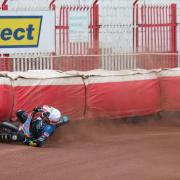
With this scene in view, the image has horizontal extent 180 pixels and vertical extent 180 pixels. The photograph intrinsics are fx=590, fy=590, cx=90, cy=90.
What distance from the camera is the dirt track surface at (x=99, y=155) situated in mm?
7668

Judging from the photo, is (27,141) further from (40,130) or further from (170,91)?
(170,91)

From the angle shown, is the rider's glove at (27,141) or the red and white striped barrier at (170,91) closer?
the rider's glove at (27,141)

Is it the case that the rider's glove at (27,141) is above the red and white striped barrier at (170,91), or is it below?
below

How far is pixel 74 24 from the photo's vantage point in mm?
13234

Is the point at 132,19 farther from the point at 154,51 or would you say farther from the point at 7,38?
the point at 7,38

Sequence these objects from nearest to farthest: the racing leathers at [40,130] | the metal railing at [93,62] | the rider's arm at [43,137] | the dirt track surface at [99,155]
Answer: the dirt track surface at [99,155] → the rider's arm at [43,137] → the racing leathers at [40,130] → the metal railing at [93,62]

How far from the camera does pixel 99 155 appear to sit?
901 centimetres

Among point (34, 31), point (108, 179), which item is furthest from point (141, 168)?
point (34, 31)

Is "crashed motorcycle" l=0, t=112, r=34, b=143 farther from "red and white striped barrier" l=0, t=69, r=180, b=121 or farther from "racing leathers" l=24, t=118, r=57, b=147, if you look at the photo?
"red and white striped barrier" l=0, t=69, r=180, b=121

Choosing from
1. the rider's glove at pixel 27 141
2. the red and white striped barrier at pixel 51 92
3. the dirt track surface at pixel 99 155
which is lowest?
the dirt track surface at pixel 99 155

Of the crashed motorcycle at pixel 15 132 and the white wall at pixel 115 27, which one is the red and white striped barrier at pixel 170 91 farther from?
the crashed motorcycle at pixel 15 132

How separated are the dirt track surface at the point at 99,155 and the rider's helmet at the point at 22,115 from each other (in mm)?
602

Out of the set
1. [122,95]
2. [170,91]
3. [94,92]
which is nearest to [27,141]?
[94,92]

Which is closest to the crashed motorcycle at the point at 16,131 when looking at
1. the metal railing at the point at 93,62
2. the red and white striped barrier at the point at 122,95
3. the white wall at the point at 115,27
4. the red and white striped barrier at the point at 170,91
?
the red and white striped barrier at the point at 122,95
